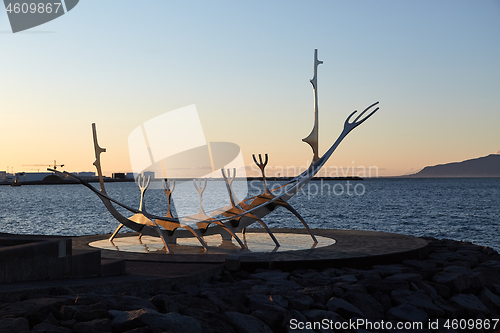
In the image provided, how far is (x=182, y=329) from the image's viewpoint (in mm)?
5688

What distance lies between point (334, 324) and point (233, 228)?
5713 millimetres

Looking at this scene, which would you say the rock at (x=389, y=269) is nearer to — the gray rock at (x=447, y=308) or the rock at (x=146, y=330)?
the gray rock at (x=447, y=308)

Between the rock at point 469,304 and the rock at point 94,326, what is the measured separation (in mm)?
5808

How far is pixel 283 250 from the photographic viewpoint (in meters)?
11.6

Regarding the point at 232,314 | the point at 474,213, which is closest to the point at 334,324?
the point at 232,314

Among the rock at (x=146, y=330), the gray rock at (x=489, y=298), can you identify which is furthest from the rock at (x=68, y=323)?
the gray rock at (x=489, y=298)

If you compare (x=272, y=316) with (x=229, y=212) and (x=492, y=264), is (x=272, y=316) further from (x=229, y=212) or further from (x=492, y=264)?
(x=492, y=264)

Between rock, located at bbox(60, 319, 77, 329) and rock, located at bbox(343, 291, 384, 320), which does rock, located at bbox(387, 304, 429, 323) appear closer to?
rock, located at bbox(343, 291, 384, 320)

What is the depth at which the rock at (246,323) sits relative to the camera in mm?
6440

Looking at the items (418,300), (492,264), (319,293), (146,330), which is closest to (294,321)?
(319,293)

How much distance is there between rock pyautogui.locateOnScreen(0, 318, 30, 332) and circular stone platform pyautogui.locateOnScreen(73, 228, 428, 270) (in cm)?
468

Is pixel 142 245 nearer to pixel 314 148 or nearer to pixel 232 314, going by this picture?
pixel 314 148

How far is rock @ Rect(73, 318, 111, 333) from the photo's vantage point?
5530mm

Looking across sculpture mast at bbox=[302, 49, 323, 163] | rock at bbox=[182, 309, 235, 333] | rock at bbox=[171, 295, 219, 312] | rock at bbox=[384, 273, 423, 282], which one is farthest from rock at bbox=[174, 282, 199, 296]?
sculpture mast at bbox=[302, 49, 323, 163]
